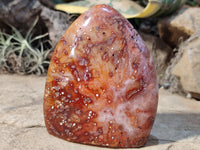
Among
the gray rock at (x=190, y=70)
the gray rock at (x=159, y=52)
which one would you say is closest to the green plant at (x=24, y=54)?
the gray rock at (x=159, y=52)

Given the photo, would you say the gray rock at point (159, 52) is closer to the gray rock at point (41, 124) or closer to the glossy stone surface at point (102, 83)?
the gray rock at point (41, 124)

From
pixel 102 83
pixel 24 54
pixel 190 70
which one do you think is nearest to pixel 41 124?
pixel 102 83

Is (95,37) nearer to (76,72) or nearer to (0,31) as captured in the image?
(76,72)

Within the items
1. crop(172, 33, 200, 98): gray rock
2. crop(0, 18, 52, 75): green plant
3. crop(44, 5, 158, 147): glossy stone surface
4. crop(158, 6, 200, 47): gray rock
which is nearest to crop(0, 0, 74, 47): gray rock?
crop(0, 18, 52, 75): green plant

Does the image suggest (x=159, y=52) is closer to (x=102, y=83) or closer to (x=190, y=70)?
(x=190, y=70)

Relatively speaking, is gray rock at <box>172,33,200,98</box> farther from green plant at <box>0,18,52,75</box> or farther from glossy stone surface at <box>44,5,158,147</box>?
green plant at <box>0,18,52,75</box>

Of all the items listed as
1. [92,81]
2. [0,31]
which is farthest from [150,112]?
[0,31]

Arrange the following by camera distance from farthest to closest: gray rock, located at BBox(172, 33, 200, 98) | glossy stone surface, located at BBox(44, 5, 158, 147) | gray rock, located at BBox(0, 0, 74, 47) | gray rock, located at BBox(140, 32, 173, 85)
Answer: gray rock, located at BBox(140, 32, 173, 85) → gray rock, located at BBox(0, 0, 74, 47) → gray rock, located at BBox(172, 33, 200, 98) → glossy stone surface, located at BBox(44, 5, 158, 147)
